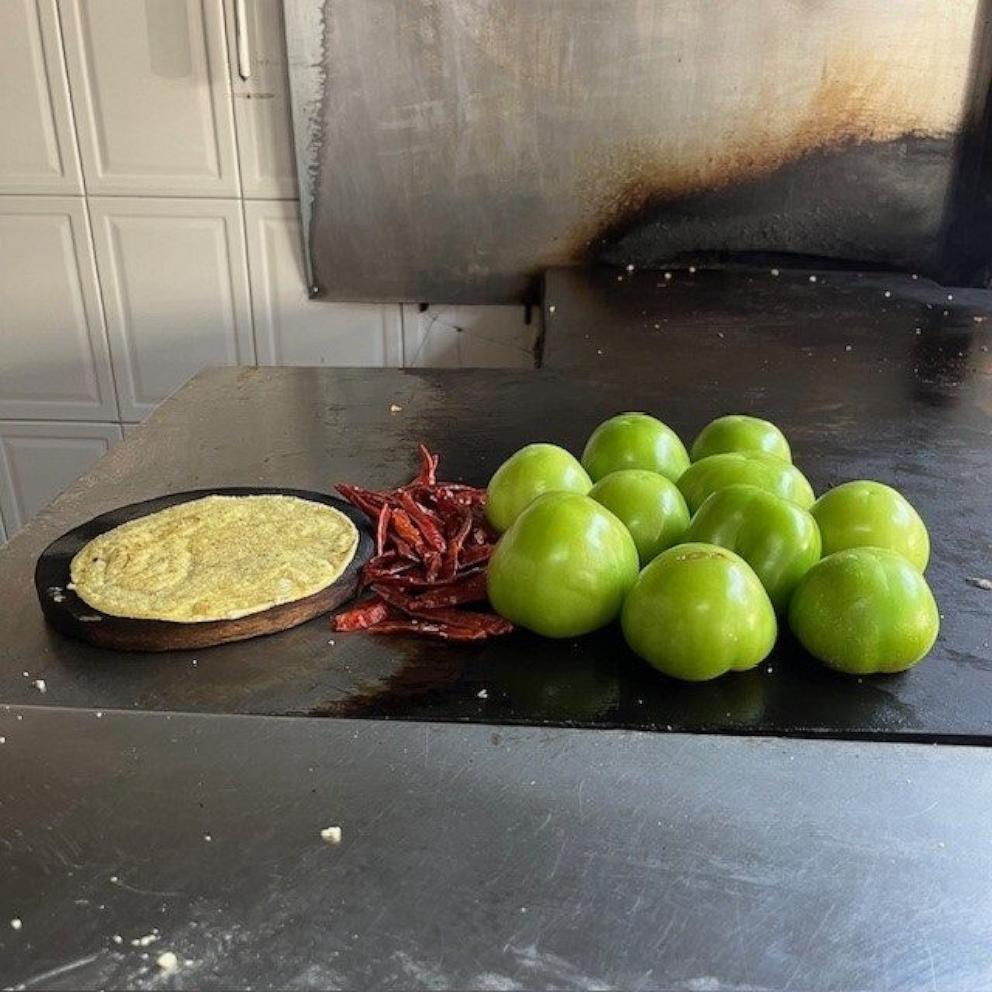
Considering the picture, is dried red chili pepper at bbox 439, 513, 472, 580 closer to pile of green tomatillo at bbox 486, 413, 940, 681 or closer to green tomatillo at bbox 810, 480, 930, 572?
pile of green tomatillo at bbox 486, 413, 940, 681

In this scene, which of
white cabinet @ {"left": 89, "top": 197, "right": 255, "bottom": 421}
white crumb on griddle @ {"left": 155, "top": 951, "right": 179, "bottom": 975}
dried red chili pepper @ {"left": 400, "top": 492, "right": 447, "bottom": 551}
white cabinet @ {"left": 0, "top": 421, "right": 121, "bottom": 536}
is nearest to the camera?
white crumb on griddle @ {"left": 155, "top": 951, "right": 179, "bottom": 975}

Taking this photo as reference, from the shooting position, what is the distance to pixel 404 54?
72.3 inches

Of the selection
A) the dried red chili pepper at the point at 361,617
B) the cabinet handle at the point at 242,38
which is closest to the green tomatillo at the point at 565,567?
the dried red chili pepper at the point at 361,617

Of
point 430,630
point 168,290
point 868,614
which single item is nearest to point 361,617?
point 430,630

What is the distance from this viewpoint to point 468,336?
208cm

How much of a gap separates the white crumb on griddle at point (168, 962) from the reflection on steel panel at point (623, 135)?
1614 millimetres

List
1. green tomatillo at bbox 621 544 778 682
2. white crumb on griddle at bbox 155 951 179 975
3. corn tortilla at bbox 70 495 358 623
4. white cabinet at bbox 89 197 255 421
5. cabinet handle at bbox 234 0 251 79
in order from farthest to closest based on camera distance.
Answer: white cabinet at bbox 89 197 255 421 → cabinet handle at bbox 234 0 251 79 → corn tortilla at bbox 70 495 358 623 → green tomatillo at bbox 621 544 778 682 → white crumb on griddle at bbox 155 951 179 975

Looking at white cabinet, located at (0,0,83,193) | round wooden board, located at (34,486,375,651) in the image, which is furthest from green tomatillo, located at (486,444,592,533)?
white cabinet, located at (0,0,83,193)

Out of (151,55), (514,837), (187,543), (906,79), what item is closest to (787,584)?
(514,837)

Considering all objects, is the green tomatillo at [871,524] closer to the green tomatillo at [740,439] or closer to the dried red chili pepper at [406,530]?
the green tomatillo at [740,439]

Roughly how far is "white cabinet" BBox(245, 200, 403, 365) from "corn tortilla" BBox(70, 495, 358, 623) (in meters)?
1.13

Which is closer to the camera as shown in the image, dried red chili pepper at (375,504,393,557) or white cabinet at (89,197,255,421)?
dried red chili pepper at (375,504,393,557)

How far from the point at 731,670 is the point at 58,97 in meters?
1.76

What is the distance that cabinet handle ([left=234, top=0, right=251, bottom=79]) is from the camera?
1.81 meters
